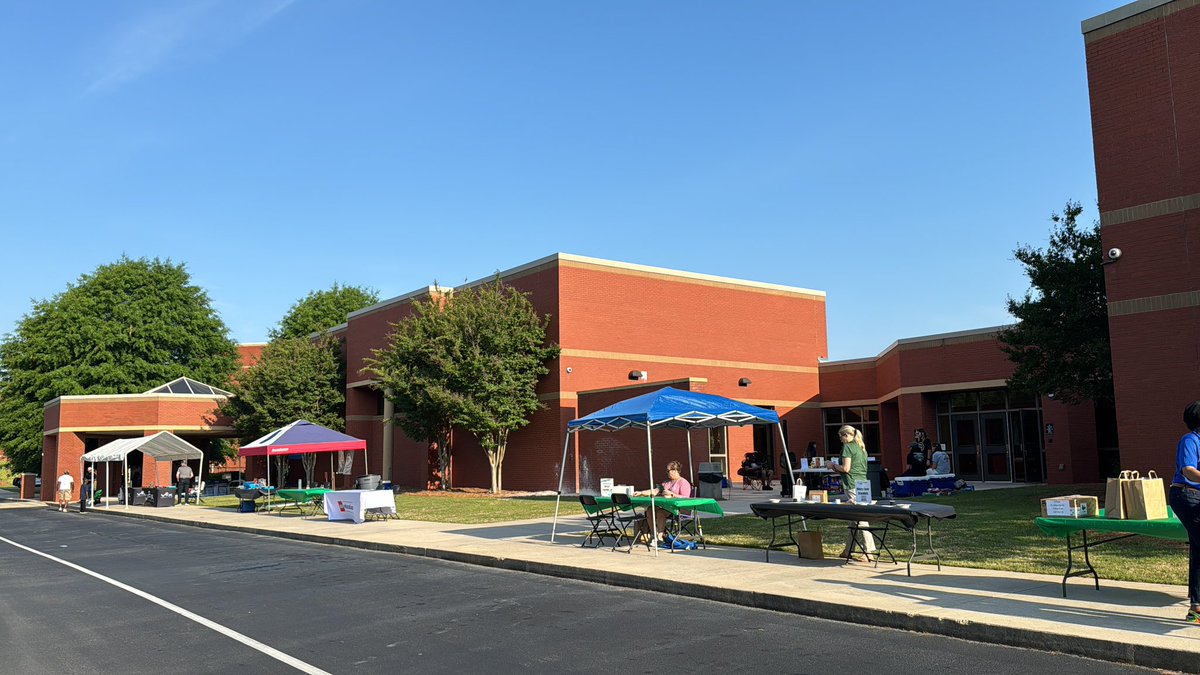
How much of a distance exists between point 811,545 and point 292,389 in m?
36.0

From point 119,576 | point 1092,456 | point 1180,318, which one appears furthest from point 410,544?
point 1092,456

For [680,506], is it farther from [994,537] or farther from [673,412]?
[994,537]

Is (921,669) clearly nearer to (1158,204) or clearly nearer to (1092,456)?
(1158,204)

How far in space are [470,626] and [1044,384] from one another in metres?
17.2

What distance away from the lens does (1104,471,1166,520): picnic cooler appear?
26.9ft

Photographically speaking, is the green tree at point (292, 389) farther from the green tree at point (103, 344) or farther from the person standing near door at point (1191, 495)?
the person standing near door at point (1191, 495)

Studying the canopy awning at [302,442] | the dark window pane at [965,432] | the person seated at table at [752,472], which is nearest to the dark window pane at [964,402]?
the dark window pane at [965,432]

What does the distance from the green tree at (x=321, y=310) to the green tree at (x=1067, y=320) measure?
5762 centimetres

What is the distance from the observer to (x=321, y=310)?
2872 inches

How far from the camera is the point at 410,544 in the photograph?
16.0 metres

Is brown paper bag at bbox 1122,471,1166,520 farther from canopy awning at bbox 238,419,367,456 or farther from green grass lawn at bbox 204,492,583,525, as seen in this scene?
canopy awning at bbox 238,419,367,456

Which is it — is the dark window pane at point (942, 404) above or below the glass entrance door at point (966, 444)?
above

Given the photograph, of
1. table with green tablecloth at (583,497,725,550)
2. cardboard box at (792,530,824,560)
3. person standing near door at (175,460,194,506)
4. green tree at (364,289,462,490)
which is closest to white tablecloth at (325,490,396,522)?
green tree at (364,289,462,490)

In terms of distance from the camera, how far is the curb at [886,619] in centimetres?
663
